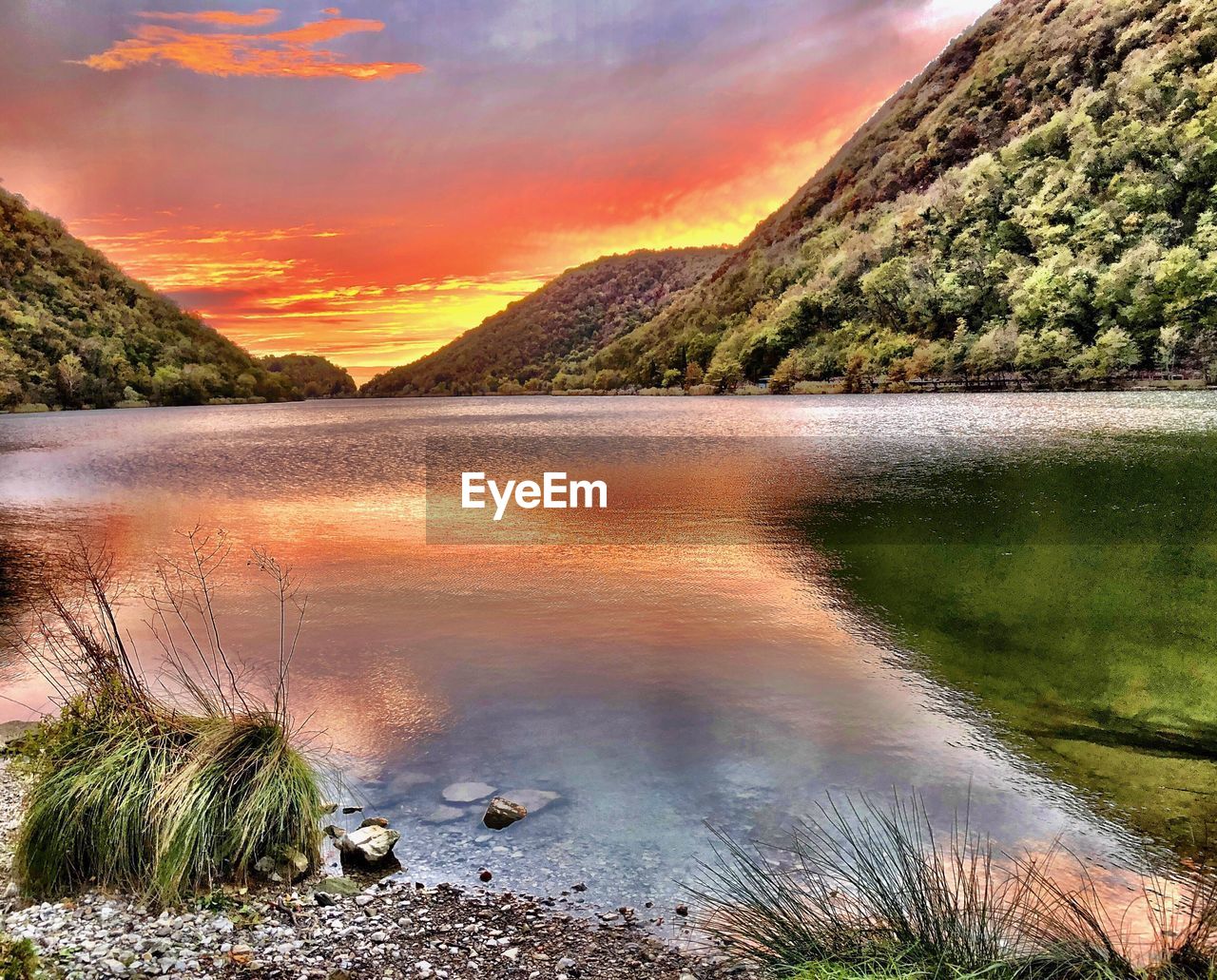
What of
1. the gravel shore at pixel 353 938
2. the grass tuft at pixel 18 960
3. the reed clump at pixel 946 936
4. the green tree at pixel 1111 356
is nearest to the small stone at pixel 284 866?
the gravel shore at pixel 353 938

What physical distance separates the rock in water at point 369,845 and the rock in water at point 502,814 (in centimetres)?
80

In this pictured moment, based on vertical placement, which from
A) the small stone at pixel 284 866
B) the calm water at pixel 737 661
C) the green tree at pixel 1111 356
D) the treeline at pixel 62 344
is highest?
the treeline at pixel 62 344

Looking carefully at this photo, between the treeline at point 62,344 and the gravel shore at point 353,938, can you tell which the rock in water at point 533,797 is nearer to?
the gravel shore at point 353,938

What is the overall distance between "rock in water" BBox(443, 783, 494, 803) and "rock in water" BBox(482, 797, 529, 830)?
382 mm

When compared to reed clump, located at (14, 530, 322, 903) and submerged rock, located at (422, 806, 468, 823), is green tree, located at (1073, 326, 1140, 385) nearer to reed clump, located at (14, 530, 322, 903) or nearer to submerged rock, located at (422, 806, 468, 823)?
submerged rock, located at (422, 806, 468, 823)

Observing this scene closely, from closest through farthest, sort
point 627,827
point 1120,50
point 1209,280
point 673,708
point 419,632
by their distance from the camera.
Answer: point 627,827
point 673,708
point 419,632
point 1209,280
point 1120,50

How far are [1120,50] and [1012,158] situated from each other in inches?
1140

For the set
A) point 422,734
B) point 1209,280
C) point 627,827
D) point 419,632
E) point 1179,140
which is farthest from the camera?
point 1179,140

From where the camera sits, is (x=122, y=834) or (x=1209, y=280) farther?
(x=1209, y=280)

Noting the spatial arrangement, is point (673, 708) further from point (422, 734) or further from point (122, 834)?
point (122, 834)

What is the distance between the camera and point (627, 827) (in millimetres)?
6516

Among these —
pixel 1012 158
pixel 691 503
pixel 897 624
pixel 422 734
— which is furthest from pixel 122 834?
pixel 1012 158

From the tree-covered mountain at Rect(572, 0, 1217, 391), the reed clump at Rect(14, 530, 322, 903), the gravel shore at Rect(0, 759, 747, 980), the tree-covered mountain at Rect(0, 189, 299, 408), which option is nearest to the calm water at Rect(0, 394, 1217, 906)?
the gravel shore at Rect(0, 759, 747, 980)

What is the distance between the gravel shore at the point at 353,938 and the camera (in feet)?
14.3
